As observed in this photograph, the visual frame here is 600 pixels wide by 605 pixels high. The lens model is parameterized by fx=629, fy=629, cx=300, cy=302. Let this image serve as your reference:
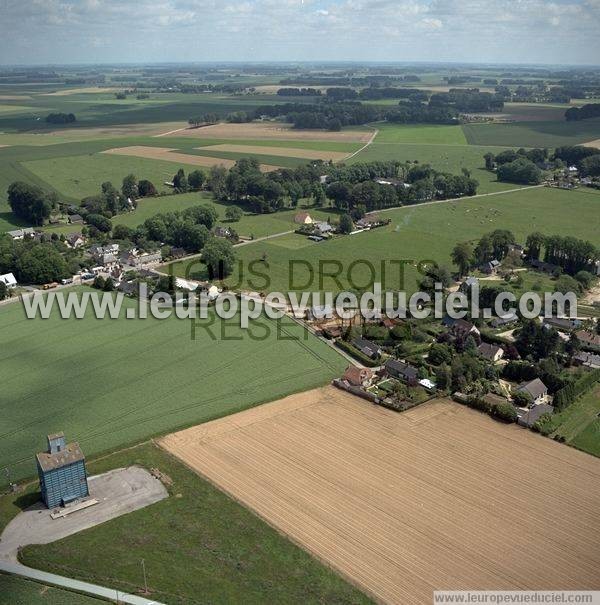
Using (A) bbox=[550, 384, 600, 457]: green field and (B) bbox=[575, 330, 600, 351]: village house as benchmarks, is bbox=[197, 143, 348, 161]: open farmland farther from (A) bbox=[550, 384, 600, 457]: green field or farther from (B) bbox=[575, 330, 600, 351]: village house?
(A) bbox=[550, 384, 600, 457]: green field

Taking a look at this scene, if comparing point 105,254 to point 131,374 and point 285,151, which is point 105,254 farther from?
point 285,151

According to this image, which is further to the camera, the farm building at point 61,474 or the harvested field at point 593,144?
the harvested field at point 593,144

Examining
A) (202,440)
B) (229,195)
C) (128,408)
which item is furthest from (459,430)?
(229,195)

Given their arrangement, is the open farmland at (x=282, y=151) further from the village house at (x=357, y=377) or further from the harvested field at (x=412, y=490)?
the harvested field at (x=412, y=490)

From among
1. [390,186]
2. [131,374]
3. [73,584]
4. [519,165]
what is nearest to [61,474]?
[73,584]

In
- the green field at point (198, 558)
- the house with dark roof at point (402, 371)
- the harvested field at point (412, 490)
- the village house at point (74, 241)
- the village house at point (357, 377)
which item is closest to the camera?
the green field at point (198, 558)

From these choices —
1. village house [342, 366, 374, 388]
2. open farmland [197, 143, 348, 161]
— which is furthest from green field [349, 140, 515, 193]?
village house [342, 366, 374, 388]

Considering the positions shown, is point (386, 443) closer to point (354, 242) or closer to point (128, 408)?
point (128, 408)

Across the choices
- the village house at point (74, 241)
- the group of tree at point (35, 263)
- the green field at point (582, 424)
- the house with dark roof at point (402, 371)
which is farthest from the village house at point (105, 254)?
the green field at point (582, 424)
